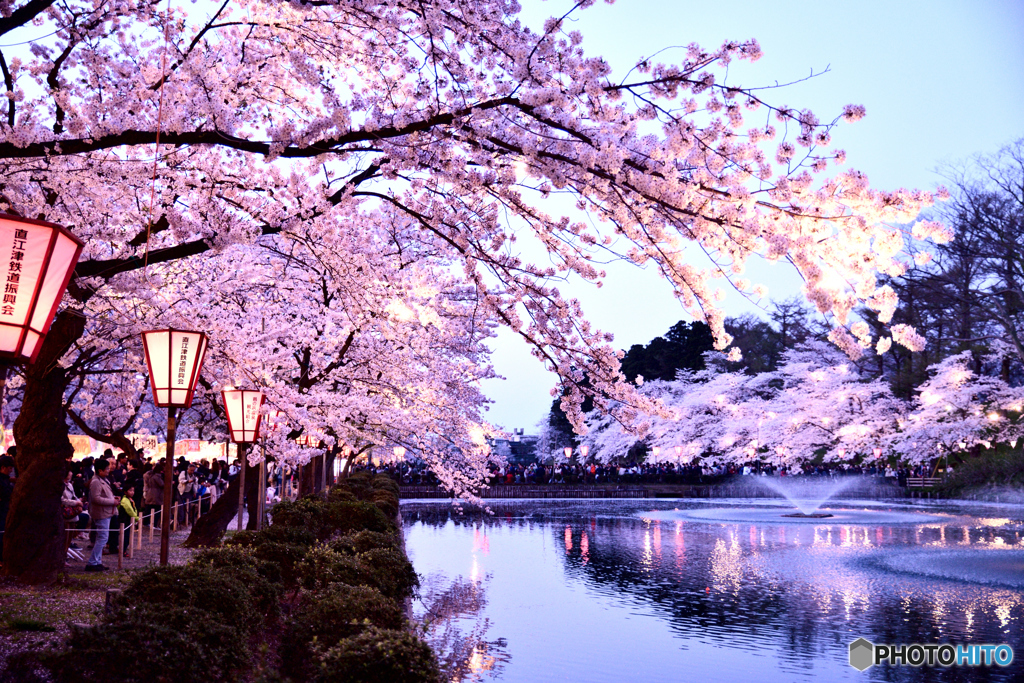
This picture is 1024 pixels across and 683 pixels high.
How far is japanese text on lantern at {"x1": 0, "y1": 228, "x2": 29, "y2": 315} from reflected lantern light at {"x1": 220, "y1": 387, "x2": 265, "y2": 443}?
6.92 metres

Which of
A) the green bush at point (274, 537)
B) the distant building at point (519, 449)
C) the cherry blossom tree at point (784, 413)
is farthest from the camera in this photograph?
the distant building at point (519, 449)

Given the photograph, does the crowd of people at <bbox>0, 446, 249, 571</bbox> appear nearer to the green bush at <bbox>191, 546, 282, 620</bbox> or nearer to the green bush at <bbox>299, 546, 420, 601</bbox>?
the green bush at <bbox>191, 546, 282, 620</bbox>

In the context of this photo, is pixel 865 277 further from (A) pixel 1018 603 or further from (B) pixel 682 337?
(B) pixel 682 337

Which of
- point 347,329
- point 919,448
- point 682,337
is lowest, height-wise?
point 919,448

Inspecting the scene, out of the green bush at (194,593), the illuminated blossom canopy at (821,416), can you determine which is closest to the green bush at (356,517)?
the green bush at (194,593)

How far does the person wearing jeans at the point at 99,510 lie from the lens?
10.9 m

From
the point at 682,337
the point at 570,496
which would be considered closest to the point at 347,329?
the point at 570,496

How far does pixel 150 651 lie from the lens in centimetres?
466

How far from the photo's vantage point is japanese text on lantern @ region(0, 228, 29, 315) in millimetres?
3934

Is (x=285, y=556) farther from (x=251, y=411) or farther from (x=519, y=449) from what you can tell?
(x=519, y=449)

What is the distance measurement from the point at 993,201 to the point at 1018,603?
862 inches

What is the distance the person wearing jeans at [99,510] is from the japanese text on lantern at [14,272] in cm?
810

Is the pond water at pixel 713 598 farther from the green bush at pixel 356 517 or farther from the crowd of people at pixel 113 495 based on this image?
the crowd of people at pixel 113 495

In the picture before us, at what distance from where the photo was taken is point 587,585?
13.4 meters
